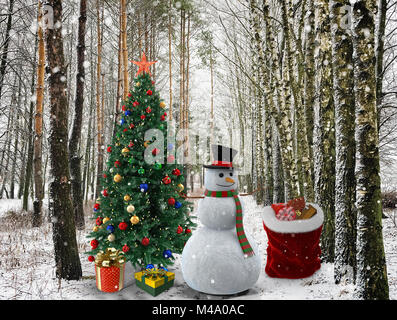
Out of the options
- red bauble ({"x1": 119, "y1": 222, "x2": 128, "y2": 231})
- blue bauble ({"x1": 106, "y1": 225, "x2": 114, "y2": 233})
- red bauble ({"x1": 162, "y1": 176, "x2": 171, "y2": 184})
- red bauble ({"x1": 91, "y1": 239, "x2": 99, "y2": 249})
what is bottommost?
red bauble ({"x1": 91, "y1": 239, "x2": 99, "y2": 249})

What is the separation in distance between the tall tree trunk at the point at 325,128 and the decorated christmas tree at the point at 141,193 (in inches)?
86.2

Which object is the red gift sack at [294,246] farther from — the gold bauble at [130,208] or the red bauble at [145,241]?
the gold bauble at [130,208]

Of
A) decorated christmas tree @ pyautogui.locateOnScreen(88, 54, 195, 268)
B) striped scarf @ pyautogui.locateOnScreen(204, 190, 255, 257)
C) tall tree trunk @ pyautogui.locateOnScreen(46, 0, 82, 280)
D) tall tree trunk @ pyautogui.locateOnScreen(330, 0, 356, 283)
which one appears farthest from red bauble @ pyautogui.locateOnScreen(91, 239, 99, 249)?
tall tree trunk @ pyautogui.locateOnScreen(330, 0, 356, 283)

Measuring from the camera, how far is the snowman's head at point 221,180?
12.0 ft

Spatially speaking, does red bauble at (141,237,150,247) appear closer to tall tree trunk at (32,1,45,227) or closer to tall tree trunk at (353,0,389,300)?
tall tree trunk at (353,0,389,300)

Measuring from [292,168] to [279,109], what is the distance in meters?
1.24

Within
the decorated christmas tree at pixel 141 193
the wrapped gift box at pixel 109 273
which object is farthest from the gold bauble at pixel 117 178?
the wrapped gift box at pixel 109 273

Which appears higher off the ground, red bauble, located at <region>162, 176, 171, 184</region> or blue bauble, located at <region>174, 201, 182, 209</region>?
red bauble, located at <region>162, 176, 171, 184</region>

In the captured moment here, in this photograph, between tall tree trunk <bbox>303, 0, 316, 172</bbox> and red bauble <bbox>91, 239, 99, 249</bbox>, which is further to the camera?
tall tree trunk <bbox>303, 0, 316, 172</bbox>

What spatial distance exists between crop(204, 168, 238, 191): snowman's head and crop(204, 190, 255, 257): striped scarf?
2.0 inches

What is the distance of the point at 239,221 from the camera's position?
143 inches

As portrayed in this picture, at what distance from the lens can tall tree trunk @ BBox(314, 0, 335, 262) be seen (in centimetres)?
429

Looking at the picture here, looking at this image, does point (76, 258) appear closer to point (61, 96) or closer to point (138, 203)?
point (138, 203)

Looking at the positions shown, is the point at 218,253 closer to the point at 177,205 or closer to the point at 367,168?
the point at 177,205
